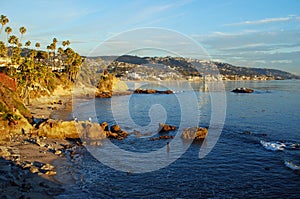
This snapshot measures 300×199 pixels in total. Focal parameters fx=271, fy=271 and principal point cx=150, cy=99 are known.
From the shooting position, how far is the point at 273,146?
93.9 feet

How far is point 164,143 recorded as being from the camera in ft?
101

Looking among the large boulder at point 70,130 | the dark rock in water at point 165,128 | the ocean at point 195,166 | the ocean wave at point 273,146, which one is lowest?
the ocean at point 195,166

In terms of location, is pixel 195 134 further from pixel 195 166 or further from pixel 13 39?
pixel 13 39

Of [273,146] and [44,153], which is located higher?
[44,153]

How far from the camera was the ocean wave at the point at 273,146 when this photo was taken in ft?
91.9

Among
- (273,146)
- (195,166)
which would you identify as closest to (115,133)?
(195,166)

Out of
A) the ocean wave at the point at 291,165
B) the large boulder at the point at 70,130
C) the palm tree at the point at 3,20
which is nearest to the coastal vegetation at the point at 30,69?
the palm tree at the point at 3,20

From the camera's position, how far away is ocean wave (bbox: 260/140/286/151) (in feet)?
91.9

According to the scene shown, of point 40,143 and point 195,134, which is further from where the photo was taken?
point 195,134

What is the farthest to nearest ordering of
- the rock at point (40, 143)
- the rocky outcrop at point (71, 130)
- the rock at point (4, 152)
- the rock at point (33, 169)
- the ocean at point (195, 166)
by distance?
the rocky outcrop at point (71, 130) < the rock at point (40, 143) < the rock at point (4, 152) < the rock at point (33, 169) < the ocean at point (195, 166)

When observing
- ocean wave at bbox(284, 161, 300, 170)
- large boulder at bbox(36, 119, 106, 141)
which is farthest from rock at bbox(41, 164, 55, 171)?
ocean wave at bbox(284, 161, 300, 170)

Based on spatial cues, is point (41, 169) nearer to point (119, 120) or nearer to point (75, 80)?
point (119, 120)

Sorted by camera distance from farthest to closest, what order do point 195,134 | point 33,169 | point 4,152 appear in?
point 195,134, point 4,152, point 33,169

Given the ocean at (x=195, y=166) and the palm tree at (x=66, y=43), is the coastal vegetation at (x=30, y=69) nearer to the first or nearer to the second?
the palm tree at (x=66, y=43)
